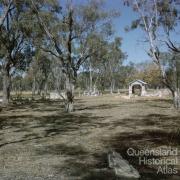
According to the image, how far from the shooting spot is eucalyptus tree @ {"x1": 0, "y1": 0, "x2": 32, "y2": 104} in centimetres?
3644

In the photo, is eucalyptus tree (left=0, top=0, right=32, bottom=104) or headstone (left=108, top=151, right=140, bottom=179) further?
eucalyptus tree (left=0, top=0, right=32, bottom=104)

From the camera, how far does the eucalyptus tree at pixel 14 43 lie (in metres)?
36.4

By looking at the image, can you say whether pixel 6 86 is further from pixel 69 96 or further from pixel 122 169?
pixel 122 169

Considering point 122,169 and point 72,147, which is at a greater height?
point 122,169

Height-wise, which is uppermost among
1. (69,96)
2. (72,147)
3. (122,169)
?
(69,96)

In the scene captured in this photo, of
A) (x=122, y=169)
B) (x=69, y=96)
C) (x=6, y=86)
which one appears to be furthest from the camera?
(x=6, y=86)

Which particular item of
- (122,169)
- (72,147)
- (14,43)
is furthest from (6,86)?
(122,169)

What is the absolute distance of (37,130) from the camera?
17.9 m

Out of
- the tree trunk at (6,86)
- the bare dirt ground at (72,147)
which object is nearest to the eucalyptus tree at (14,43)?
the tree trunk at (6,86)

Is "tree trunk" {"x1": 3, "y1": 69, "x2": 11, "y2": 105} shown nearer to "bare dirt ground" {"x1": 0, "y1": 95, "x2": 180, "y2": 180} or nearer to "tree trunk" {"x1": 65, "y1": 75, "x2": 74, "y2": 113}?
"tree trunk" {"x1": 65, "y1": 75, "x2": 74, "y2": 113}

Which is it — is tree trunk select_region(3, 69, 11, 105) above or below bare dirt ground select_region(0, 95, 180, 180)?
above

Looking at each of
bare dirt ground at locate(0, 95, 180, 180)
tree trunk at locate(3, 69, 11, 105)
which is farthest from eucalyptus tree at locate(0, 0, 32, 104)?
bare dirt ground at locate(0, 95, 180, 180)

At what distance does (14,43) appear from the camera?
39.5m

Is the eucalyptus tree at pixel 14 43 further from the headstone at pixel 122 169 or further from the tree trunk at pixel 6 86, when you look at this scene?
the headstone at pixel 122 169
